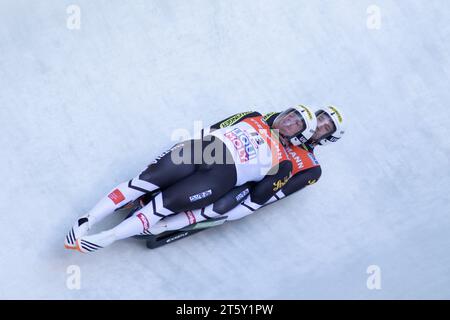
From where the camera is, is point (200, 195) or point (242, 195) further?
point (242, 195)

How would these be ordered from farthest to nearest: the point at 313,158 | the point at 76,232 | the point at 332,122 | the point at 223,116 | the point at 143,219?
the point at 223,116 → the point at 313,158 → the point at 332,122 → the point at 143,219 → the point at 76,232

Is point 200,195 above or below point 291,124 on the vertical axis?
below

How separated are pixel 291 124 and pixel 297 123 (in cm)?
5

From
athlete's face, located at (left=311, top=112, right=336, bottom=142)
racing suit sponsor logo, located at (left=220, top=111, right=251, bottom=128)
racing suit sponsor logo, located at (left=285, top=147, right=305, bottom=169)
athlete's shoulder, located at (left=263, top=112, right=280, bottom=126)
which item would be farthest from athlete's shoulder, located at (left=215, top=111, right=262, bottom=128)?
athlete's face, located at (left=311, top=112, right=336, bottom=142)

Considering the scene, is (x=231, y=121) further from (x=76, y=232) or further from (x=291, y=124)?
(x=76, y=232)

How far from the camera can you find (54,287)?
5.70 m

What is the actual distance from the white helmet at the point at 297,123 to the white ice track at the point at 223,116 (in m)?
0.78

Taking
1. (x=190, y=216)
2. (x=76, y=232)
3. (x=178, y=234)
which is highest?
(x=76, y=232)

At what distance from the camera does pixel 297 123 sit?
6.24 meters

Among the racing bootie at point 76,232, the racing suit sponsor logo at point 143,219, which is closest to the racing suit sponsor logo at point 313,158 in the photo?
the racing suit sponsor logo at point 143,219

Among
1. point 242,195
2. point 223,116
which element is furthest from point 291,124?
point 223,116

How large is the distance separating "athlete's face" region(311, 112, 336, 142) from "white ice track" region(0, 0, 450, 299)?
0.69m

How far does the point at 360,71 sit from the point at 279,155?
6.23ft

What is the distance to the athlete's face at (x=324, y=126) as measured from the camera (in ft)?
21.1
